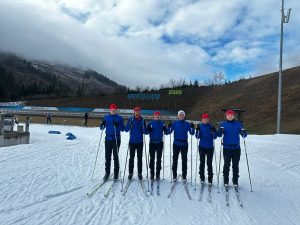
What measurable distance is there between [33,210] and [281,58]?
72.6 feet

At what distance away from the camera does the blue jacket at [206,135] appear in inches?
381

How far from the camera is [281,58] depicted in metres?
25.0

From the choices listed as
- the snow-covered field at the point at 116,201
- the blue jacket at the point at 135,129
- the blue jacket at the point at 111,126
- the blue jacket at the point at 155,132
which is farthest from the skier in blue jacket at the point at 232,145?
the blue jacket at the point at 111,126

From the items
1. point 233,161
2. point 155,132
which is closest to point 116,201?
point 155,132

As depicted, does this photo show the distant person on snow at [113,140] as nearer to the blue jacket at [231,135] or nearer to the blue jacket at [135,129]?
the blue jacket at [135,129]

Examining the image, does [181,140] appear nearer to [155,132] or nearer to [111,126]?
[155,132]

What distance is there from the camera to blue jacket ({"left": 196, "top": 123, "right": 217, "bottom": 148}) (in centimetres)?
968

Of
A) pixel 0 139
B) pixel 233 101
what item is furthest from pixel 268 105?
pixel 0 139

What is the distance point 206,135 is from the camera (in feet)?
31.8

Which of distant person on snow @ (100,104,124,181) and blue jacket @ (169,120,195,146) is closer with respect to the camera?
distant person on snow @ (100,104,124,181)

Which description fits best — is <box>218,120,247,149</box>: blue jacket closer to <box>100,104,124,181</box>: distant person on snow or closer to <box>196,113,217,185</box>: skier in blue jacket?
<box>196,113,217,185</box>: skier in blue jacket

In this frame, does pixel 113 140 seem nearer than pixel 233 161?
No

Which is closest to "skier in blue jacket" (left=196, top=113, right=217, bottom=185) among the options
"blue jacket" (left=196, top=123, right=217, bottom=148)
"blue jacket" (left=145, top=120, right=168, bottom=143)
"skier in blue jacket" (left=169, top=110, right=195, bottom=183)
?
"blue jacket" (left=196, top=123, right=217, bottom=148)

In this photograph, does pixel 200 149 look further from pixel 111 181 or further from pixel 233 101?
pixel 233 101
